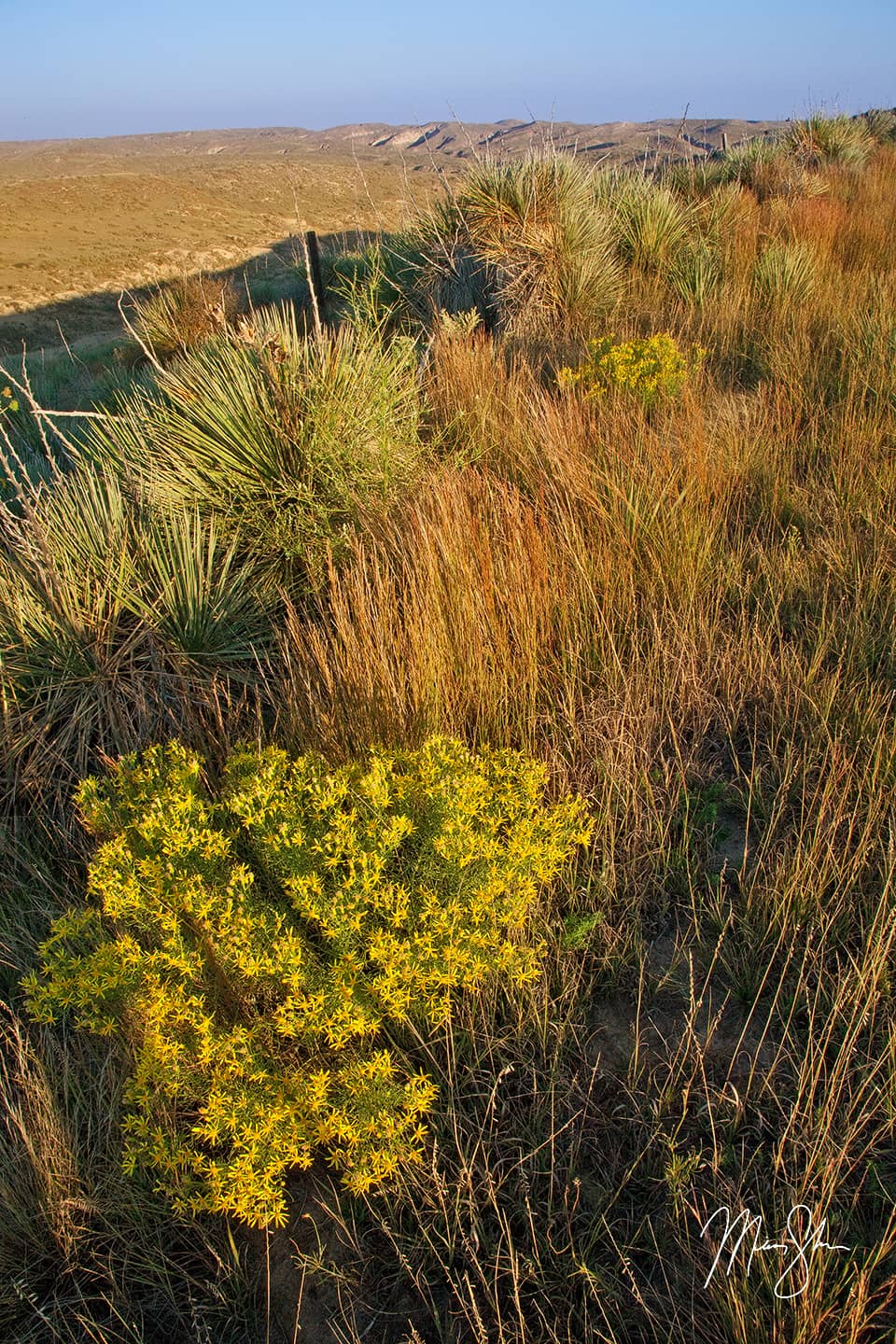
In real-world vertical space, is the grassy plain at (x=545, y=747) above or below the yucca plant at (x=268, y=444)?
below

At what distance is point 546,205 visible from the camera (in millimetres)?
7090

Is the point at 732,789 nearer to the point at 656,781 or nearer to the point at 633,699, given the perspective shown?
the point at 656,781

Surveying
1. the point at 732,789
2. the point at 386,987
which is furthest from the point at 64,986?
the point at 732,789

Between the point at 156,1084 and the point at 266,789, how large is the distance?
0.68 m

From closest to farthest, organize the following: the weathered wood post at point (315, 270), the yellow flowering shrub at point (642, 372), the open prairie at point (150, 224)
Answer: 1. the weathered wood post at point (315, 270)
2. the yellow flowering shrub at point (642, 372)
3. the open prairie at point (150, 224)

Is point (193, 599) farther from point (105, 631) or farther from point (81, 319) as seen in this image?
point (81, 319)

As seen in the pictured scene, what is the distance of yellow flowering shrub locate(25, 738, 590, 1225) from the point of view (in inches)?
65.9

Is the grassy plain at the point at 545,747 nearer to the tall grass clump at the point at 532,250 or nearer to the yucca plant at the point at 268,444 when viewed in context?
the yucca plant at the point at 268,444

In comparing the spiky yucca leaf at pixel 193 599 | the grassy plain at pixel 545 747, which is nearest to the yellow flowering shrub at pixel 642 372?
the grassy plain at pixel 545 747

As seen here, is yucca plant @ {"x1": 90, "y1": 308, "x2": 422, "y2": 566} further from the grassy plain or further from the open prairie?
the open prairie
